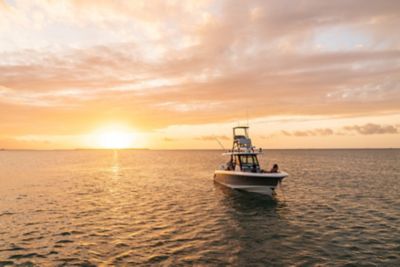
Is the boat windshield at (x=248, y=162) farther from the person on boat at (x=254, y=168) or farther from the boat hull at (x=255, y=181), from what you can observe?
the boat hull at (x=255, y=181)

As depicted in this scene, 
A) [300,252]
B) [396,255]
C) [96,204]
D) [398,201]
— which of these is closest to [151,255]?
[300,252]

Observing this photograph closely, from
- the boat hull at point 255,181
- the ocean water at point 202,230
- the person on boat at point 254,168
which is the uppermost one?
the person on boat at point 254,168

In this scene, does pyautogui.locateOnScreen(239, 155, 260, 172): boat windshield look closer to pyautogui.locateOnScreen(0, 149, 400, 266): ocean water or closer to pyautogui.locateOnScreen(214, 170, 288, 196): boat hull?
pyautogui.locateOnScreen(214, 170, 288, 196): boat hull

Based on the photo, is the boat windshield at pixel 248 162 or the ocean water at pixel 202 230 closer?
the ocean water at pixel 202 230

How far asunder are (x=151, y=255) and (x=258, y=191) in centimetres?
1786

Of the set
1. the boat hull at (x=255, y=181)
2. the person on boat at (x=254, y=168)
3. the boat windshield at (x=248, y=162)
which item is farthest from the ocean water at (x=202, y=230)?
the boat windshield at (x=248, y=162)

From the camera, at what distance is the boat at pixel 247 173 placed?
27.7 metres

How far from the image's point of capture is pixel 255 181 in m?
28.7

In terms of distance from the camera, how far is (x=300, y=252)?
46.0ft

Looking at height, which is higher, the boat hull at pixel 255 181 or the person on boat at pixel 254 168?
the person on boat at pixel 254 168

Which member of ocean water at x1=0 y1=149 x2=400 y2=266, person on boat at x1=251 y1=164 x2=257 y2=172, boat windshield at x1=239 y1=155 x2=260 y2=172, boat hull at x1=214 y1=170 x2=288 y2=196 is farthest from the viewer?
boat windshield at x1=239 y1=155 x2=260 y2=172

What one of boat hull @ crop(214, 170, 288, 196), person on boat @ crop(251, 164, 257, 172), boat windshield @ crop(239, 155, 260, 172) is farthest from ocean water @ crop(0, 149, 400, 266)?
boat windshield @ crop(239, 155, 260, 172)

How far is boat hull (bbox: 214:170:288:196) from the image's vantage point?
89.5 ft

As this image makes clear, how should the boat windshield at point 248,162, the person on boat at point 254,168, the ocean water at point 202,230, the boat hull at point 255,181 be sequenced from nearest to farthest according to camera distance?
the ocean water at point 202,230, the boat hull at point 255,181, the person on boat at point 254,168, the boat windshield at point 248,162
